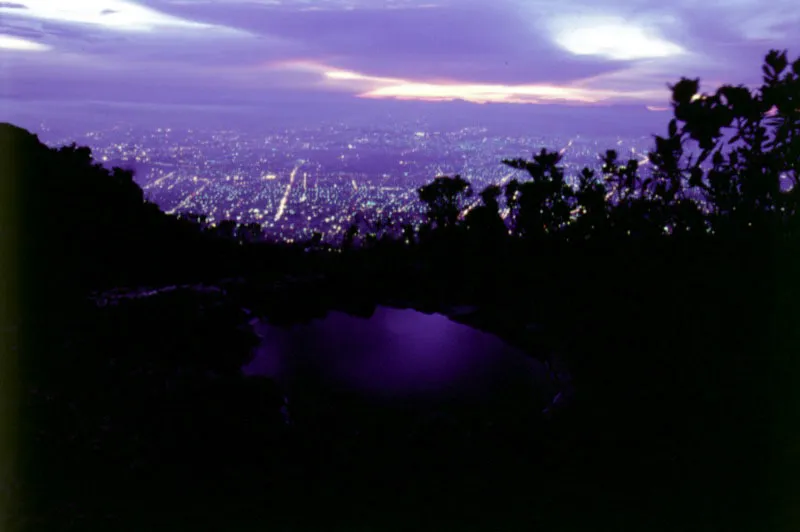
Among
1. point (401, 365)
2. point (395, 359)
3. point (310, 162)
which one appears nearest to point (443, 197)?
point (395, 359)

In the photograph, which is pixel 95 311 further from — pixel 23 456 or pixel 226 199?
pixel 226 199

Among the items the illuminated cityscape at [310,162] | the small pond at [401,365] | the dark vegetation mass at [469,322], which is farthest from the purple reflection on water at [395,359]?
the illuminated cityscape at [310,162]

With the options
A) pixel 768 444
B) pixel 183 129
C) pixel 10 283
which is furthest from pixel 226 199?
pixel 183 129

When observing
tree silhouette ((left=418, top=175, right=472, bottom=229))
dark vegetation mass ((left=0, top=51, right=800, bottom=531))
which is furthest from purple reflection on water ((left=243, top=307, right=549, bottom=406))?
tree silhouette ((left=418, top=175, right=472, bottom=229))

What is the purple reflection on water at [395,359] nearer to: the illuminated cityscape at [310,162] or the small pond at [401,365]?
the small pond at [401,365]

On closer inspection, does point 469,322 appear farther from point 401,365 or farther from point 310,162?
point 310,162

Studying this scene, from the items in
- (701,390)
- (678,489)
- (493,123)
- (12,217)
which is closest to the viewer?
(678,489)

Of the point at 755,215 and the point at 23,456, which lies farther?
the point at 755,215
